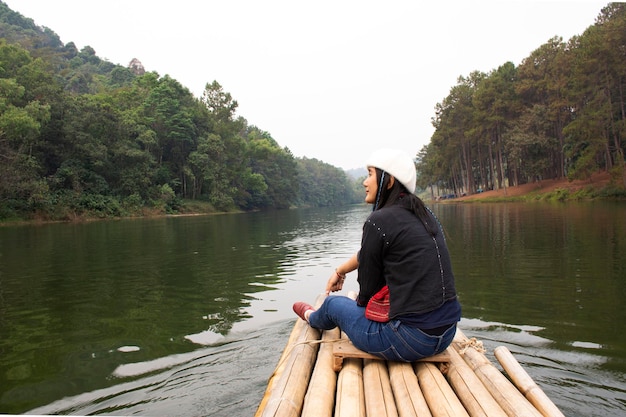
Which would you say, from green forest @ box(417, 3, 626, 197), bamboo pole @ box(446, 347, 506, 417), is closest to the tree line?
green forest @ box(417, 3, 626, 197)

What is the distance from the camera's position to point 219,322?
5.50m

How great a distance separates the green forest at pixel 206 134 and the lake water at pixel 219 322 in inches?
918

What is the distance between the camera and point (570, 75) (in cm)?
3662

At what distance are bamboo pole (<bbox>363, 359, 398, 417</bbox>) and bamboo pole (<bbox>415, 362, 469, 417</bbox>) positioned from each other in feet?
0.64

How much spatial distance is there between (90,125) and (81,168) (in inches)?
149

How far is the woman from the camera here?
103 inches

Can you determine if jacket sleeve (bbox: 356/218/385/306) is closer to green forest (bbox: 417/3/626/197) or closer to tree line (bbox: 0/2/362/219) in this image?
tree line (bbox: 0/2/362/219)

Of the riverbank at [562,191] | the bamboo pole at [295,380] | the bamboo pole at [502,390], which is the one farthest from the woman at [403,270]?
the riverbank at [562,191]

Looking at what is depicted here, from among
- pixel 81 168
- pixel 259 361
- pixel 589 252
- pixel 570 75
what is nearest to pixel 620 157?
pixel 570 75

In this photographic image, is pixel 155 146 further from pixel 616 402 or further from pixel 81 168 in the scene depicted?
pixel 616 402

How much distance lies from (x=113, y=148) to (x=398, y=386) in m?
40.4

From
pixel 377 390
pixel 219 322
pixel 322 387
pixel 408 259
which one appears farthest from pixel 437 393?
pixel 219 322

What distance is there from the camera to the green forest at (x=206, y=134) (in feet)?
96.0

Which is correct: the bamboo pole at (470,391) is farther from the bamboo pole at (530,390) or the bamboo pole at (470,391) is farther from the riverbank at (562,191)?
the riverbank at (562,191)
